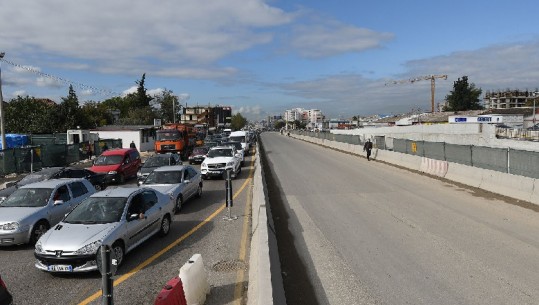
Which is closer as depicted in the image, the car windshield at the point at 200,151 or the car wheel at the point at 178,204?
the car wheel at the point at 178,204

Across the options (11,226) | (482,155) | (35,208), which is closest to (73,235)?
(11,226)

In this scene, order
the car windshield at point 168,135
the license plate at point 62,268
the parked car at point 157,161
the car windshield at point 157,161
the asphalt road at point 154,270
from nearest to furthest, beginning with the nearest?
the asphalt road at point 154,270 < the license plate at point 62,268 < the parked car at point 157,161 < the car windshield at point 157,161 < the car windshield at point 168,135

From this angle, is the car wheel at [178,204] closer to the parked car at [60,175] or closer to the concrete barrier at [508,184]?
the parked car at [60,175]

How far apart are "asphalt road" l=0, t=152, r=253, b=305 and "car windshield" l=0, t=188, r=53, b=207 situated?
4.20 feet

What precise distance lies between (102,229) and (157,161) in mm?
13116

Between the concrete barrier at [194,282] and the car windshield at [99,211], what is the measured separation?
3221 mm

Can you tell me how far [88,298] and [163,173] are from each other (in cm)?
839

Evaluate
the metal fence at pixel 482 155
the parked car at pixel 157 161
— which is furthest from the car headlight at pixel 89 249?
the metal fence at pixel 482 155

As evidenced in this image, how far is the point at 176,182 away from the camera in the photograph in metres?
15.0

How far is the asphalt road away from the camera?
723cm

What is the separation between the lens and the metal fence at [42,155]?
1035 inches

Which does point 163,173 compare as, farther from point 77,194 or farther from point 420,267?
point 420,267

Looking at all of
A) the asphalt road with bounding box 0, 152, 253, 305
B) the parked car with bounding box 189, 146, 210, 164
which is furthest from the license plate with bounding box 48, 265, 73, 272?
the parked car with bounding box 189, 146, 210, 164

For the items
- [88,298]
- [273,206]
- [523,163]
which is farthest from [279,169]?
[88,298]
